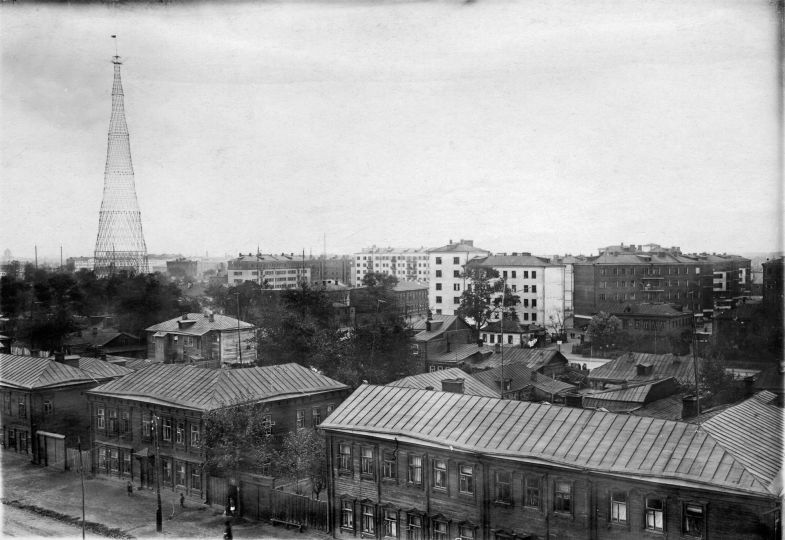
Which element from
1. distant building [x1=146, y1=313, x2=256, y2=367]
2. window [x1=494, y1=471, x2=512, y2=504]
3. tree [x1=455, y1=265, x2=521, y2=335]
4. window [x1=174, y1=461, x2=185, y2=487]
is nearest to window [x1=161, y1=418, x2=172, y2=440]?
window [x1=174, y1=461, x2=185, y2=487]

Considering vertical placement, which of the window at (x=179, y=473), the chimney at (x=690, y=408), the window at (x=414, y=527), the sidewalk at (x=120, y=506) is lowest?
the sidewalk at (x=120, y=506)

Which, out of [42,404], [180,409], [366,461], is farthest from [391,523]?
[42,404]

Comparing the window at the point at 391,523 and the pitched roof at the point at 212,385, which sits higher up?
the pitched roof at the point at 212,385

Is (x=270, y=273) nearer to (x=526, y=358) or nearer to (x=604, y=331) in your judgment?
(x=526, y=358)

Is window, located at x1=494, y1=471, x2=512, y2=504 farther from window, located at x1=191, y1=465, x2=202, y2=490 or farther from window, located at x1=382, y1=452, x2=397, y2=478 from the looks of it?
window, located at x1=191, y1=465, x2=202, y2=490

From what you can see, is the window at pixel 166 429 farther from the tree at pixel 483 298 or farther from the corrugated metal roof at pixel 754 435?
the tree at pixel 483 298

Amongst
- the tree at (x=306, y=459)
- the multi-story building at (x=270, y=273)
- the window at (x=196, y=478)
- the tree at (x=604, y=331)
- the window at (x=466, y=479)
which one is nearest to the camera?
the window at (x=466, y=479)

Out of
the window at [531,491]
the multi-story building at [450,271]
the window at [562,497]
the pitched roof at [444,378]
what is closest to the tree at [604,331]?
the multi-story building at [450,271]
